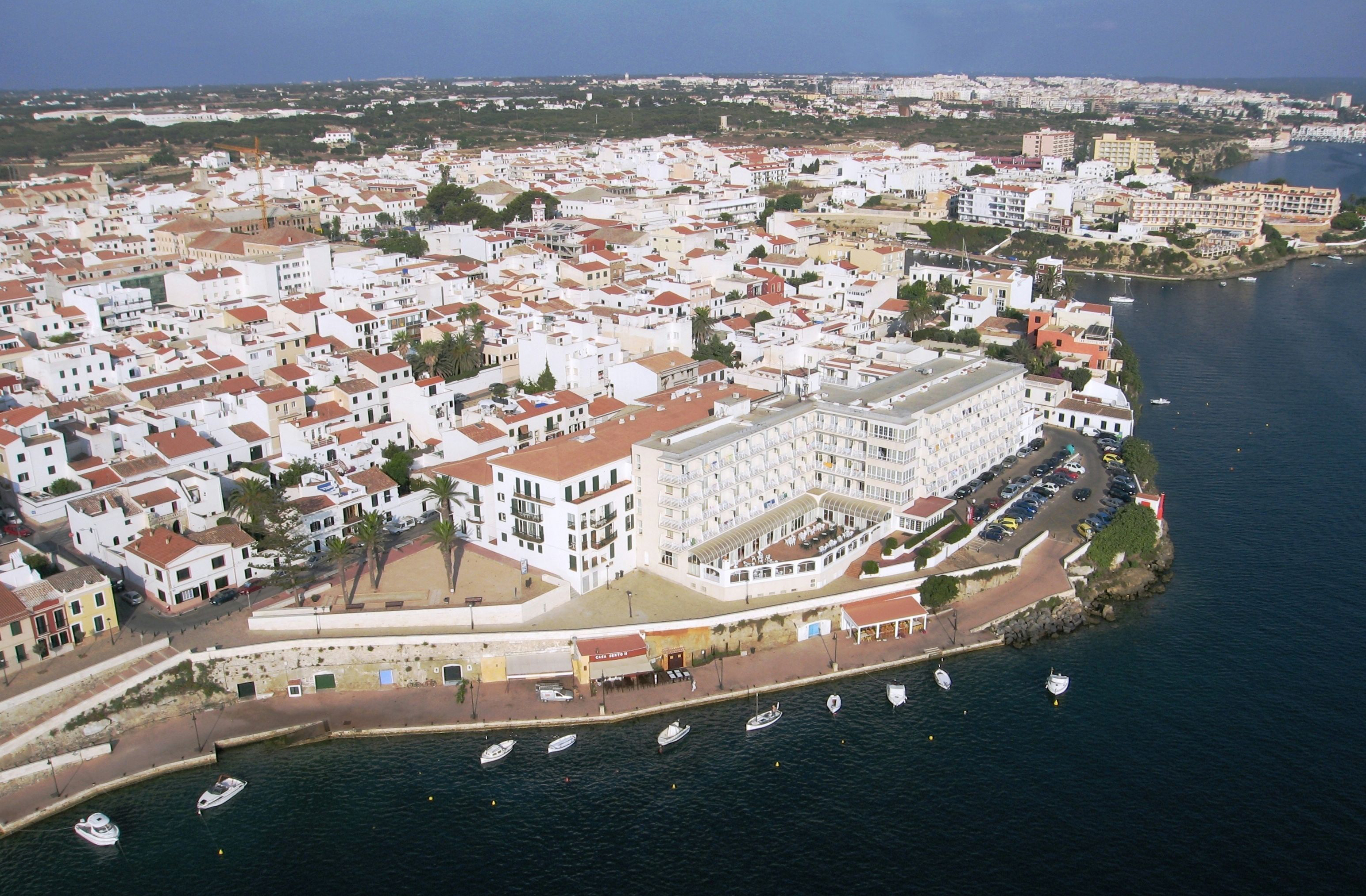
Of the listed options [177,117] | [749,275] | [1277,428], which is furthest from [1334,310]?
[177,117]

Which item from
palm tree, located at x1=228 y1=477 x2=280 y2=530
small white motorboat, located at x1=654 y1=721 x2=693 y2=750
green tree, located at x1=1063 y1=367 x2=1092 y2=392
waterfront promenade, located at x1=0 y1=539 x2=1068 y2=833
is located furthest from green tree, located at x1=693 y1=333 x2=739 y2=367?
small white motorboat, located at x1=654 y1=721 x2=693 y2=750

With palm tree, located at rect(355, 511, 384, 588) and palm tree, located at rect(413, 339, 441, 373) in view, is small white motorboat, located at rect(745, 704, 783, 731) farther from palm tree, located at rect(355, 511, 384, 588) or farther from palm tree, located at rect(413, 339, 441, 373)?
palm tree, located at rect(413, 339, 441, 373)

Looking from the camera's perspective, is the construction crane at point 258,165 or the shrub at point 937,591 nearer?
the shrub at point 937,591

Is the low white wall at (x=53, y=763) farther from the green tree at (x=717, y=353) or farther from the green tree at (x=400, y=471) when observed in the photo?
the green tree at (x=717, y=353)

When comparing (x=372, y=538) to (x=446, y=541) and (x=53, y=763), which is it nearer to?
(x=446, y=541)

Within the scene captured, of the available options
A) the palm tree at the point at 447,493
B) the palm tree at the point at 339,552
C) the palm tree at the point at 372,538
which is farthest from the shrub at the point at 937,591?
the palm tree at the point at 339,552

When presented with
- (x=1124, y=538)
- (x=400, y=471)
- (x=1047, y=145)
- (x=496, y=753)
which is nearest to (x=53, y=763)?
(x=496, y=753)
